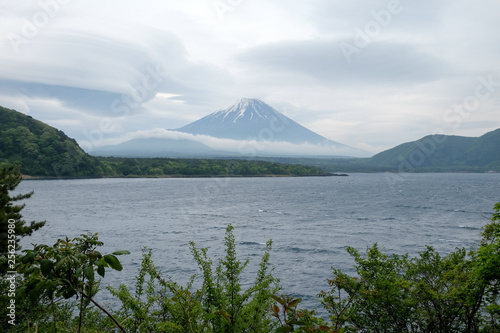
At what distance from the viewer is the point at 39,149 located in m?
125

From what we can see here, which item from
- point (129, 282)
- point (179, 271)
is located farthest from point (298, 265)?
point (129, 282)

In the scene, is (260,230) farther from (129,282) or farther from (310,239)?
(129,282)

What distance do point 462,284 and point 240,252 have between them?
25895mm

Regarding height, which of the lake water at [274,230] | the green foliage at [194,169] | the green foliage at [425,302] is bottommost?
the lake water at [274,230]

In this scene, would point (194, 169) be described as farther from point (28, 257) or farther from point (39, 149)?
point (28, 257)

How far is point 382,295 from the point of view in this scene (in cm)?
816

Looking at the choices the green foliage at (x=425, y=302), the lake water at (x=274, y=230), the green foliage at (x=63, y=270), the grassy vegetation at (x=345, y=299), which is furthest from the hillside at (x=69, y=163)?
the green foliage at (x=63, y=270)

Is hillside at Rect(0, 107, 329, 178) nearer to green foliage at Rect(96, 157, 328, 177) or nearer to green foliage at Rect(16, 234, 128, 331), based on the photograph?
green foliage at Rect(96, 157, 328, 177)

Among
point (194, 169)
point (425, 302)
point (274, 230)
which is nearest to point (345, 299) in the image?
point (425, 302)

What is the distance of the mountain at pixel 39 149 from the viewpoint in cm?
11912

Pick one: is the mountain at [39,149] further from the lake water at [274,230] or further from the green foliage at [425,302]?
the green foliage at [425,302]

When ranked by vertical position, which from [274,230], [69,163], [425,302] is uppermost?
[69,163]

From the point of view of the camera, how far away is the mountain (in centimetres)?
11912

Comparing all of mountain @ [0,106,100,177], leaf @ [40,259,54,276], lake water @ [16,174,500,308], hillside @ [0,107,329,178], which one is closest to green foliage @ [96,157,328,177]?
hillside @ [0,107,329,178]
